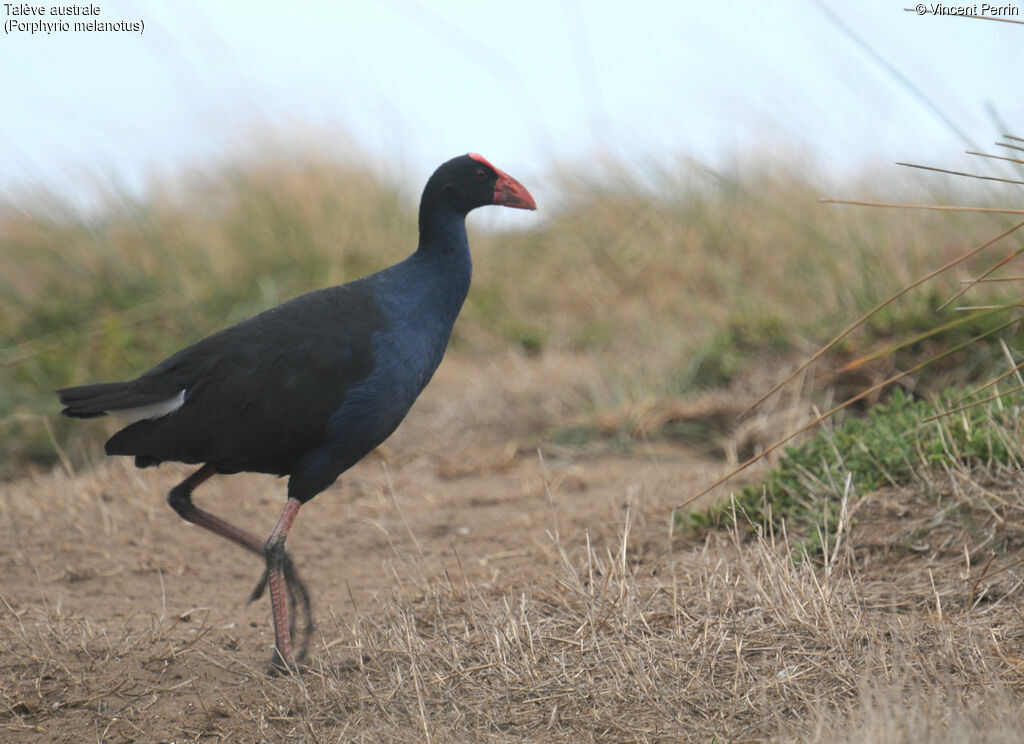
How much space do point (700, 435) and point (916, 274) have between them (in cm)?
149

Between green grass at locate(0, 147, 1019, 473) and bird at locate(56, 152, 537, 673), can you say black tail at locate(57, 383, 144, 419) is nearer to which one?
bird at locate(56, 152, 537, 673)

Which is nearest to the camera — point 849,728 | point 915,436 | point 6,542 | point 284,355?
point 849,728

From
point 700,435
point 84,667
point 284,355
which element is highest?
point 284,355

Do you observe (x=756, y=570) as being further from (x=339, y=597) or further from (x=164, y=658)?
(x=164, y=658)

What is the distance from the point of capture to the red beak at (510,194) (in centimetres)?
402

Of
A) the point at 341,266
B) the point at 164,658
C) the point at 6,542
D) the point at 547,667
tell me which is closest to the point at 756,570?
the point at 547,667

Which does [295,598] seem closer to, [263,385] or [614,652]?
[263,385]

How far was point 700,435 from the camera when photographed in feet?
18.2

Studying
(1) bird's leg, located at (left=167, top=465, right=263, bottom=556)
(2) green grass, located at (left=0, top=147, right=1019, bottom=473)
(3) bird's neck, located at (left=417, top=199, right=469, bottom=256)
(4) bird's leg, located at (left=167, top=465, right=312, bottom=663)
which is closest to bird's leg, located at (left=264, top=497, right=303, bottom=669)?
(4) bird's leg, located at (left=167, top=465, right=312, bottom=663)

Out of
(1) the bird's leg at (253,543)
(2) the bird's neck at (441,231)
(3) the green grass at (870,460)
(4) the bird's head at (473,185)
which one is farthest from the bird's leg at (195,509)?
(3) the green grass at (870,460)

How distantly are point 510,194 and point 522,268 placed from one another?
4.42m

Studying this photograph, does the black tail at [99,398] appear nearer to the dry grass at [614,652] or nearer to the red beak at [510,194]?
the dry grass at [614,652]

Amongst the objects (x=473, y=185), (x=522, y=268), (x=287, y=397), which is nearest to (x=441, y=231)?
(x=473, y=185)

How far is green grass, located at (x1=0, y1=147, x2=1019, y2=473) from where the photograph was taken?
605 cm
